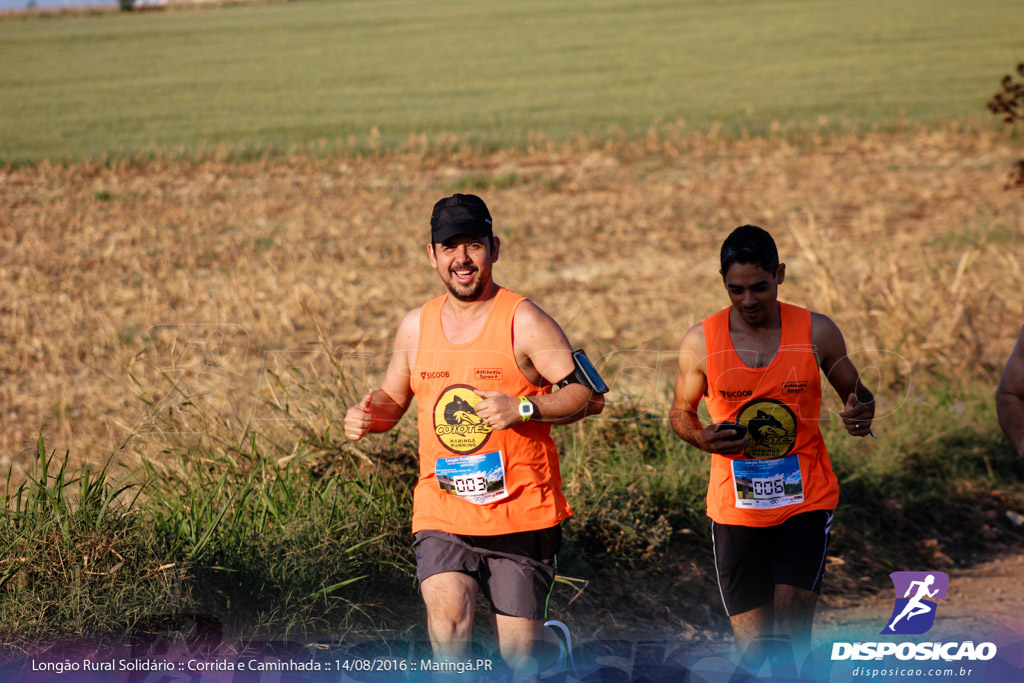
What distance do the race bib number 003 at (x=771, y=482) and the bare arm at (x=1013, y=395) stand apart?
2.34 feet

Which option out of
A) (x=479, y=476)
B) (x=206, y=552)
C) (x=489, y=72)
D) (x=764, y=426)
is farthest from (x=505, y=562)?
(x=489, y=72)

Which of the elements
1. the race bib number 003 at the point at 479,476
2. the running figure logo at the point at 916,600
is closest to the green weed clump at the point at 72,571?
the race bib number 003 at the point at 479,476

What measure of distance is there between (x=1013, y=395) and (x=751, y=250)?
103cm

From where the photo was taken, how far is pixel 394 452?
16.1 ft

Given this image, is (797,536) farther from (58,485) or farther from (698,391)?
(58,485)

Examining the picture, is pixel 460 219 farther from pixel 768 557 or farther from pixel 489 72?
pixel 489 72

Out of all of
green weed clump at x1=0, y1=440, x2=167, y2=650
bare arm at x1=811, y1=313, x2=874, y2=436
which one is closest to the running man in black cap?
bare arm at x1=811, y1=313, x2=874, y2=436

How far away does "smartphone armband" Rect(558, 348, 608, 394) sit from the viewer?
11.3 ft

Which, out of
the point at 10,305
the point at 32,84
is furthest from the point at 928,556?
the point at 32,84

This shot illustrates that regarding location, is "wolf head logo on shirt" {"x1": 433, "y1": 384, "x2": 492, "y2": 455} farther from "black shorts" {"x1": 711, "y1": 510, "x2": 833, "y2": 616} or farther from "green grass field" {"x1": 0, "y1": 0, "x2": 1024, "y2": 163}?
"green grass field" {"x1": 0, "y1": 0, "x2": 1024, "y2": 163}

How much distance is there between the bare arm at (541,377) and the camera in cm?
338

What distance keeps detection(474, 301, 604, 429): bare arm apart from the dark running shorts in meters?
0.44

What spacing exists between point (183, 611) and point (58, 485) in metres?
0.69

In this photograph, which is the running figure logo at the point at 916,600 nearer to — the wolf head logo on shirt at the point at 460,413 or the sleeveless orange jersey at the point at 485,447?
the sleeveless orange jersey at the point at 485,447
